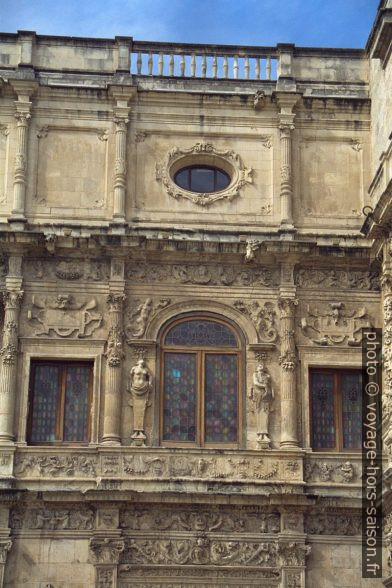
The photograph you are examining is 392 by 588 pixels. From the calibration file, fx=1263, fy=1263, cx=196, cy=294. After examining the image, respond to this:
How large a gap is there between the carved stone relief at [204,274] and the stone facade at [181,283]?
28 millimetres

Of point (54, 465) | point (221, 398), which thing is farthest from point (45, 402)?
point (221, 398)

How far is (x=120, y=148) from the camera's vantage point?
68.8 feet

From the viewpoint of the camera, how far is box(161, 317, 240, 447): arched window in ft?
65.0

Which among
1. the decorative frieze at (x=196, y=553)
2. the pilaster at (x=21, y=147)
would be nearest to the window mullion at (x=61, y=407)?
the decorative frieze at (x=196, y=553)

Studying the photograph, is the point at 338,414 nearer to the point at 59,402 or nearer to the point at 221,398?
the point at 221,398

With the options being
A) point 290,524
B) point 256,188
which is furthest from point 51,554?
point 256,188

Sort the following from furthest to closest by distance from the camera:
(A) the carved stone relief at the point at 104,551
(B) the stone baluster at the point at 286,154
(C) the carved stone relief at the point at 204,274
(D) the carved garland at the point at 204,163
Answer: (D) the carved garland at the point at 204,163 < (B) the stone baluster at the point at 286,154 < (C) the carved stone relief at the point at 204,274 < (A) the carved stone relief at the point at 104,551

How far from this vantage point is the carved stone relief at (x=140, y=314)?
20.1 m

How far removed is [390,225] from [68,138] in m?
5.66

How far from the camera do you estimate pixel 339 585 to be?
61.7 ft

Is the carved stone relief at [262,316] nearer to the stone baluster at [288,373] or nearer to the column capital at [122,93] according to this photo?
the stone baluster at [288,373]

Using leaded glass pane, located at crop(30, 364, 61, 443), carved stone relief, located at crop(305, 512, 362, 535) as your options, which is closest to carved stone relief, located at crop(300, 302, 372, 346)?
carved stone relief, located at crop(305, 512, 362, 535)

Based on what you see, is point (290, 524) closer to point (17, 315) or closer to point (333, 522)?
point (333, 522)

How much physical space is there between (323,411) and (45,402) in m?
4.40
